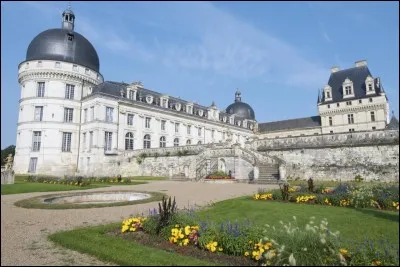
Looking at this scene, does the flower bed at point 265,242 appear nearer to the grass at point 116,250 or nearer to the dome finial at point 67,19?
the grass at point 116,250

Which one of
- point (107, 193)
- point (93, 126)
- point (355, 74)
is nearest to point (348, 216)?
point (107, 193)

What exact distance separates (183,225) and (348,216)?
16.5ft

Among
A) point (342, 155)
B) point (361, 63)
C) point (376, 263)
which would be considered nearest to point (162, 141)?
point (342, 155)

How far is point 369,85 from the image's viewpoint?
154 feet

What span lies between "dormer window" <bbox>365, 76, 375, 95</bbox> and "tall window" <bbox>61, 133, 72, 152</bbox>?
4611cm

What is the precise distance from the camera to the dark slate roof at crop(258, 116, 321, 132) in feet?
185

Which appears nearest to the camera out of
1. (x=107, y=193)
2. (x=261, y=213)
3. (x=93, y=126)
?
(x=261, y=213)

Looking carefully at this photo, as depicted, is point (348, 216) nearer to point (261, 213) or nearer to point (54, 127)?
point (261, 213)

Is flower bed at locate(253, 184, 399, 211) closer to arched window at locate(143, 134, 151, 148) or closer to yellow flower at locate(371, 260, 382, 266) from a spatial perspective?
yellow flower at locate(371, 260, 382, 266)

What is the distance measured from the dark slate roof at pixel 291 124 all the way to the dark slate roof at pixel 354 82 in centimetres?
547

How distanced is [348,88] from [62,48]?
45467 millimetres

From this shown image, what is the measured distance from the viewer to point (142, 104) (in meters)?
43.6

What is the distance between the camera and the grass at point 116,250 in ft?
16.3

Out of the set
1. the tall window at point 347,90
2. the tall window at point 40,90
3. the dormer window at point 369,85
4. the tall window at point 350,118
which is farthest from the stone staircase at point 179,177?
the dormer window at point 369,85
